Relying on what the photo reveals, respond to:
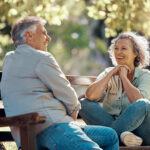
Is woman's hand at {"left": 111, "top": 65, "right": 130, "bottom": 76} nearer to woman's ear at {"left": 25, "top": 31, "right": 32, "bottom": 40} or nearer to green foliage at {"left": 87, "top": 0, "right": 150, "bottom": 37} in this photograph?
woman's ear at {"left": 25, "top": 31, "right": 32, "bottom": 40}

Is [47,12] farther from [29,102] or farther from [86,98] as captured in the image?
[29,102]

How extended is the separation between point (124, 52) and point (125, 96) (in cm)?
51

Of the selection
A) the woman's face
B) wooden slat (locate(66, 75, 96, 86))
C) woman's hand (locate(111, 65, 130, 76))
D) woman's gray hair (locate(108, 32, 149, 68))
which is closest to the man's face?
woman's hand (locate(111, 65, 130, 76))

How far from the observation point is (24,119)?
14.1 feet

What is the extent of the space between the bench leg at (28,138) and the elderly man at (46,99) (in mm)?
121

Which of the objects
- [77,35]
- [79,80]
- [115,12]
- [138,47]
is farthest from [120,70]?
[77,35]

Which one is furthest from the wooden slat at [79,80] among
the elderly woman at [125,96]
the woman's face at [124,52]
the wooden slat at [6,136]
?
the wooden slat at [6,136]

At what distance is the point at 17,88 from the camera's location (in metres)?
4.55

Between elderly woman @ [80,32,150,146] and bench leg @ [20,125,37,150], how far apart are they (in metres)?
1.35

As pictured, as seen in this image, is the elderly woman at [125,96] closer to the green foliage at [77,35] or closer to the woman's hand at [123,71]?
the woman's hand at [123,71]

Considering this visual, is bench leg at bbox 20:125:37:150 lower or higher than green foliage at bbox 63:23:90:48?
higher

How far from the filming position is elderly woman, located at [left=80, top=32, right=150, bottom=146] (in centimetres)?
559

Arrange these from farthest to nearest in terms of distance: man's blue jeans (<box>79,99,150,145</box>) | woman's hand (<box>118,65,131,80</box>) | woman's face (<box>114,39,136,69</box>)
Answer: woman's face (<box>114,39,136,69</box>), woman's hand (<box>118,65,131,80</box>), man's blue jeans (<box>79,99,150,145</box>)

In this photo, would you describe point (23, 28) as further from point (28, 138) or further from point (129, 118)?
point (129, 118)
